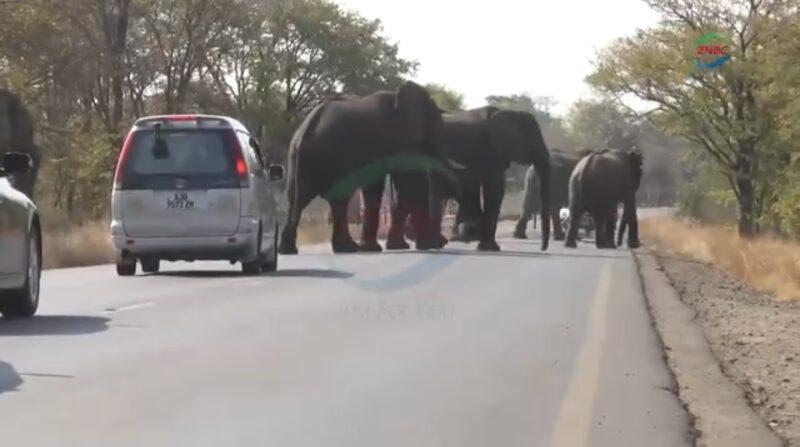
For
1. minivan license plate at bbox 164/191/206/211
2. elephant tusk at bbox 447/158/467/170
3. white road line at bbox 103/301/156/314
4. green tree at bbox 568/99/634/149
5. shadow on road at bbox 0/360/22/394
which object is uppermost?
green tree at bbox 568/99/634/149

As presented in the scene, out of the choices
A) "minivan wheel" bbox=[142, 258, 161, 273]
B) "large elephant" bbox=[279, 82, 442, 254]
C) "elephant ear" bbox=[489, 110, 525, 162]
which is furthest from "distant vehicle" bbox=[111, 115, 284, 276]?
"elephant ear" bbox=[489, 110, 525, 162]

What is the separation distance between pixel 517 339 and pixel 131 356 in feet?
11.8

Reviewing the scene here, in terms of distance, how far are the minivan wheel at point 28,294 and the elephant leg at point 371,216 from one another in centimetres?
1882

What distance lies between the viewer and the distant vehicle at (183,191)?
2309cm

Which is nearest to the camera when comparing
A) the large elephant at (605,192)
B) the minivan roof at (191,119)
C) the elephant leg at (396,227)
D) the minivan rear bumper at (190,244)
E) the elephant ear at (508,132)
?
the minivan rear bumper at (190,244)

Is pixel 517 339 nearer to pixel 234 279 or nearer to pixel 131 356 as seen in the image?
pixel 131 356

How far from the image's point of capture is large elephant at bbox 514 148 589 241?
54844mm

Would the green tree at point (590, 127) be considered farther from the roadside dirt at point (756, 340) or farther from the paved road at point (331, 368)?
the paved road at point (331, 368)

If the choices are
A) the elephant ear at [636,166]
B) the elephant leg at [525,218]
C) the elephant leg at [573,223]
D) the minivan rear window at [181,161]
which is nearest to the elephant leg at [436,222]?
the elephant leg at [573,223]

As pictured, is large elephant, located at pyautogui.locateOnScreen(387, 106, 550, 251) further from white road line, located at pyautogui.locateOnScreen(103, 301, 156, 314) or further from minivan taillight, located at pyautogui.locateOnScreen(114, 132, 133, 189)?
white road line, located at pyautogui.locateOnScreen(103, 301, 156, 314)

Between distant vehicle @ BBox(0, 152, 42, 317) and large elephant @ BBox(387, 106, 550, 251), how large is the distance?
2269 cm

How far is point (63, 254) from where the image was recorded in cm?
3098

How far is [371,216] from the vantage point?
3544 centimetres

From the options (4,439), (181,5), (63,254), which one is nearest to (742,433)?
(4,439)
